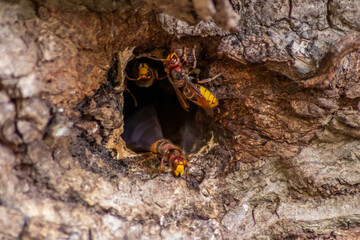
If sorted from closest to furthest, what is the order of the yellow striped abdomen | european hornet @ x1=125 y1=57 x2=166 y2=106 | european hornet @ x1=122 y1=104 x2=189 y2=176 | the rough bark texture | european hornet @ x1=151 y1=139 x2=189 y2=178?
the rough bark texture
european hornet @ x1=151 y1=139 x2=189 y2=178
the yellow striped abdomen
european hornet @ x1=122 y1=104 x2=189 y2=176
european hornet @ x1=125 y1=57 x2=166 y2=106

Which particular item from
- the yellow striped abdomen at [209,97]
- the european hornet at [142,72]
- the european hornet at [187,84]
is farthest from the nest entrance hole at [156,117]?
the yellow striped abdomen at [209,97]

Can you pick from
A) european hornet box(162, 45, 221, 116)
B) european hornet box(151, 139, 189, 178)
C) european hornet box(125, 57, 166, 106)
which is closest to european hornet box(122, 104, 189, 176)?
european hornet box(151, 139, 189, 178)

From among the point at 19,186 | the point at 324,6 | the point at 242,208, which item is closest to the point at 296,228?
the point at 242,208

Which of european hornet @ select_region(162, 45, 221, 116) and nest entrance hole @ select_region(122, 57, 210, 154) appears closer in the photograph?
european hornet @ select_region(162, 45, 221, 116)

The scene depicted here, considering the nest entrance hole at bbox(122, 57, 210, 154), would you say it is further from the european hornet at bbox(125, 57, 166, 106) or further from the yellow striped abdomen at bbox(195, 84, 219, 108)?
the yellow striped abdomen at bbox(195, 84, 219, 108)

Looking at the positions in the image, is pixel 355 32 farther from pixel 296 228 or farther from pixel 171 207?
pixel 171 207

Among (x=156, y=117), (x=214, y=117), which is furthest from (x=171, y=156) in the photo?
(x=156, y=117)
